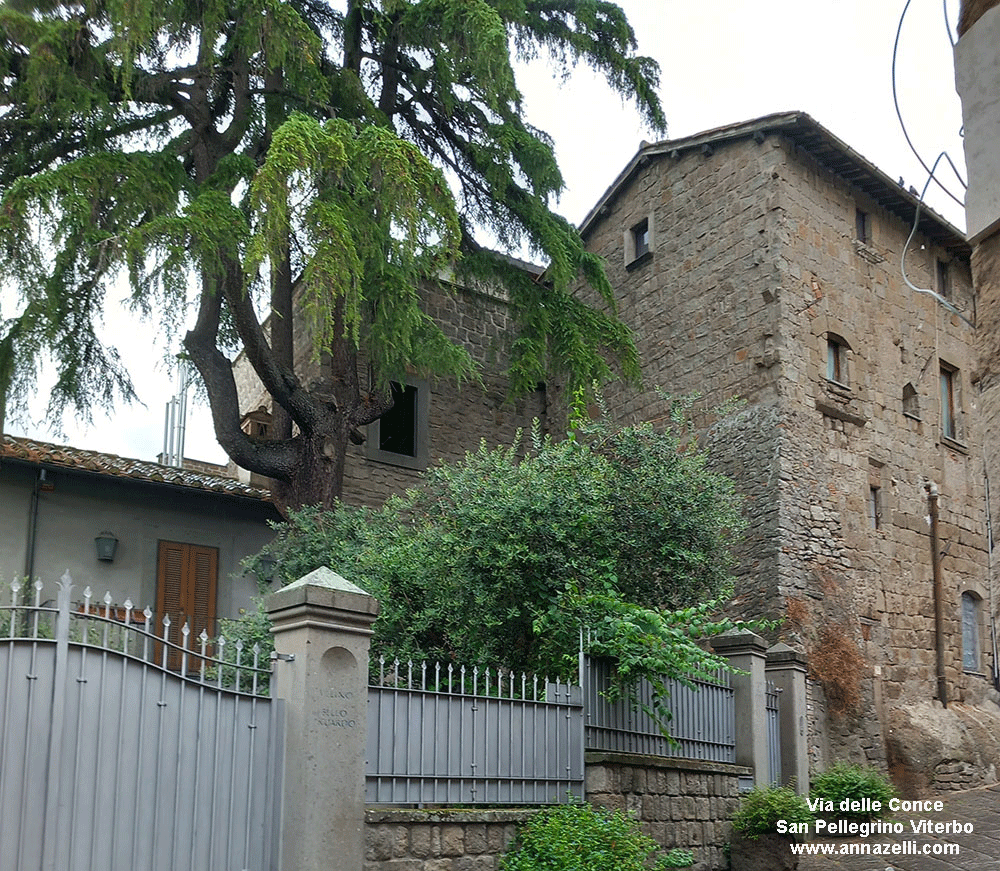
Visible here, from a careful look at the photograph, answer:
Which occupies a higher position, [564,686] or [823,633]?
[823,633]

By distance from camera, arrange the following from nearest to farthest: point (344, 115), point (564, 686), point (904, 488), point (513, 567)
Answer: point (564, 686) < point (513, 567) < point (344, 115) < point (904, 488)

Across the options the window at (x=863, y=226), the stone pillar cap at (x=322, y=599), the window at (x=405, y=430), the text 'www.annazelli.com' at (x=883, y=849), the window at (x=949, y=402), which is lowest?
the text 'www.annazelli.com' at (x=883, y=849)

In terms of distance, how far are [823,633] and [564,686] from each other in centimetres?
676

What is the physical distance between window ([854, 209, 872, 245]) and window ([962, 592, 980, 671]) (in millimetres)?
5430

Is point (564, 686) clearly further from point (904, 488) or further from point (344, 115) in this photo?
point (904, 488)

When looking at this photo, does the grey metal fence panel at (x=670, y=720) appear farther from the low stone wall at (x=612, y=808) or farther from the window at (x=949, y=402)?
the window at (x=949, y=402)

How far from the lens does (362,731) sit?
651 centimetres

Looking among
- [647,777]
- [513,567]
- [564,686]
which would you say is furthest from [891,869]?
[513,567]

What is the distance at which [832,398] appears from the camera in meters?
15.2

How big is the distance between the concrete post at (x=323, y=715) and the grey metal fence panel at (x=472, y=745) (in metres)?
0.31

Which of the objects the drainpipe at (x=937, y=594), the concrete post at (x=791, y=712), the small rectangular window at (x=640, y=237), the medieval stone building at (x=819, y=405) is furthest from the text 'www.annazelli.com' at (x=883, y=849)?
the small rectangular window at (x=640, y=237)

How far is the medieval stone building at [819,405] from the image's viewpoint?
14.2 meters

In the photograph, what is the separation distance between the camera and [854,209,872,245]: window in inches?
648

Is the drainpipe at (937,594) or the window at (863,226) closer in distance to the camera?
Result: the drainpipe at (937,594)
